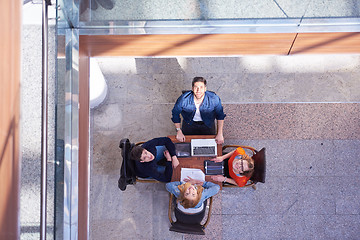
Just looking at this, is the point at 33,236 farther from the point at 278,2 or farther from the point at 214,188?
the point at 278,2

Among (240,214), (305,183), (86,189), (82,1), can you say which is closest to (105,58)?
(82,1)

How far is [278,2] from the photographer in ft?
10.2

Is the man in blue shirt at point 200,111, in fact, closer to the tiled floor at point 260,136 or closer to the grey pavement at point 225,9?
the tiled floor at point 260,136

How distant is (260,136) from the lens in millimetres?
4207

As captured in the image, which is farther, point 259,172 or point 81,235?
point 81,235

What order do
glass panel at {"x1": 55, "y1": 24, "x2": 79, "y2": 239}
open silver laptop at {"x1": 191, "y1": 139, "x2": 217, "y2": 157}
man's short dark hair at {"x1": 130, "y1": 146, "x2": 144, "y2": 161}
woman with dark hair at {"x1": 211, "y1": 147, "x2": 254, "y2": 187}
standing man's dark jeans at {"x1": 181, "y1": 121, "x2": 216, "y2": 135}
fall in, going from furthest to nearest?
1. standing man's dark jeans at {"x1": 181, "y1": 121, "x2": 216, "y2": 135}
2. open silver laptop at {"x1": 191, "y1": 139, "x2": 217, "y2": 157}
3. woman with dark hair at {"x1": 211, "y1": 147, "x2": 254, "y2": 187}
4. man's short dark hair at {"x1": 130, "y1": 146, "x2": 144, "y2": 161}
5. glass panel at {"x1": 55, "y1": 24, "x2": 79, "y2": 239}

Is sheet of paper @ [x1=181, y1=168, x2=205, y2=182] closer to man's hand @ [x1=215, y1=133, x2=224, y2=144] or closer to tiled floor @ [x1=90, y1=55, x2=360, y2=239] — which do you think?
man's hand @ [x1=215, y1=133, x2=224, y2=144]

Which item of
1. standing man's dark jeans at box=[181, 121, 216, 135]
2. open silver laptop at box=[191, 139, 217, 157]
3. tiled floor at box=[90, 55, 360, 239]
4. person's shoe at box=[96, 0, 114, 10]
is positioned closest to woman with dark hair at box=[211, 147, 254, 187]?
open silver laptop at box=[191, 139, 217, 157]

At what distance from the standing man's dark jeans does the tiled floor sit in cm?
52

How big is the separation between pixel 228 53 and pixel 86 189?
2.75 m

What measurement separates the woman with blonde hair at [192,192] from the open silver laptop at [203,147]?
321 millimetres

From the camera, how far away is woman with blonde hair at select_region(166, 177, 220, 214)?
125 inches

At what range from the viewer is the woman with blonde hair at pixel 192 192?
10.4ft

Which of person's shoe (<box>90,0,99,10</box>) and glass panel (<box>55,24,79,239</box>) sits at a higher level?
person's shoe (<box>90,0,99,10</box>)
